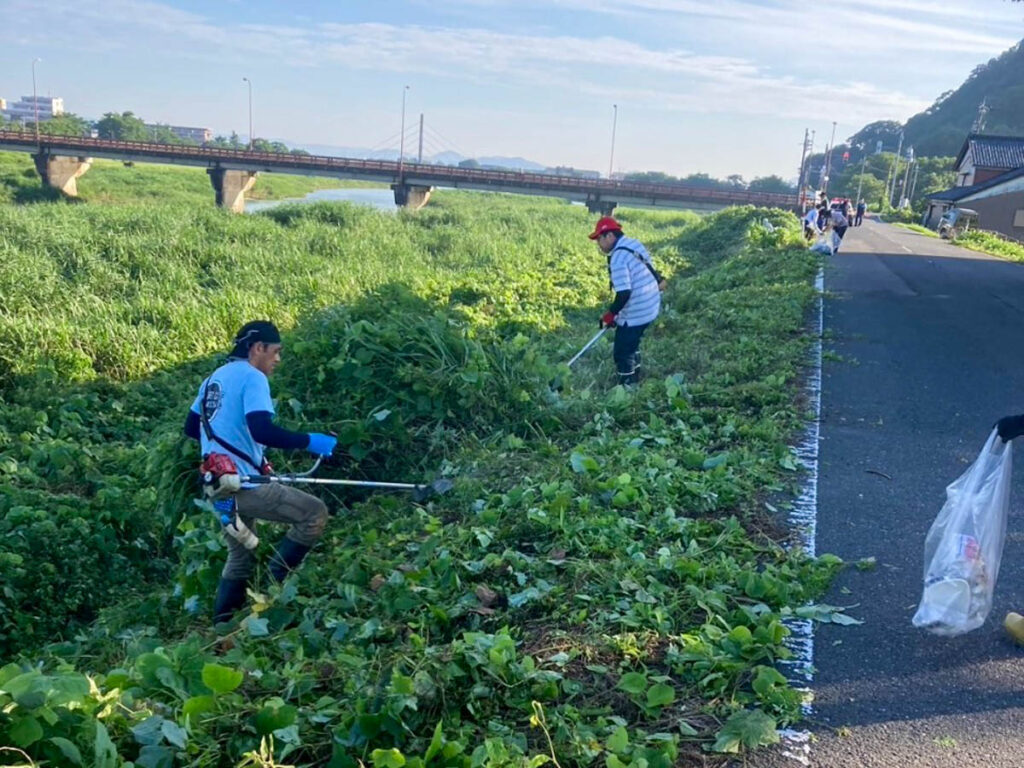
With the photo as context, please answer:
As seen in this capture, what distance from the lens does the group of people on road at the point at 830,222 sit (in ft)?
67.7

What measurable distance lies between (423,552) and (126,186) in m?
58.3

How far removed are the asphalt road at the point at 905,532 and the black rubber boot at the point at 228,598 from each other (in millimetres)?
3060

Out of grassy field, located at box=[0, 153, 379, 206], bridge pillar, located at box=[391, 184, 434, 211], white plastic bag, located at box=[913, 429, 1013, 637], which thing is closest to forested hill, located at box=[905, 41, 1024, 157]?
bridge pillar, located at box=[391, 184, 434, 211]

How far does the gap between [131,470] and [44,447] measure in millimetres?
997

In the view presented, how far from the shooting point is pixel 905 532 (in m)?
4.89

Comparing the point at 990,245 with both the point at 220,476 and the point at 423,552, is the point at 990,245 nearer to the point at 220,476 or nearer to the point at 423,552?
the point at 423,552

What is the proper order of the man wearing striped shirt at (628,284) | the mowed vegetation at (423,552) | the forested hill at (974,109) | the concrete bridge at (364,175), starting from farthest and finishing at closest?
the forested hill at (974,109) < the concrete bridge at (364,175) < the man wearing striped shirt at (628,284) < the mowed vegetation at (423,552)

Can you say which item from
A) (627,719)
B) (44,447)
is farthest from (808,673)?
(44,447)

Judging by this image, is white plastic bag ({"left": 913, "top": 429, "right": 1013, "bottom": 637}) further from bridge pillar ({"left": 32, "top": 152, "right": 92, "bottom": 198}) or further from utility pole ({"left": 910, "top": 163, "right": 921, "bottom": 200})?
utility pole ({"left": 910, "top": 163, "right": 921, "bottom": 200})

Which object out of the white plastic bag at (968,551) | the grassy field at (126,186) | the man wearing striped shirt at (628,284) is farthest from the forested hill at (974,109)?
the white plastic bag at (968,551)

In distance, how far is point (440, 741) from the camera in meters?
2.80

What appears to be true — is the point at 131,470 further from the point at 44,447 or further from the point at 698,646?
the point at 698,646

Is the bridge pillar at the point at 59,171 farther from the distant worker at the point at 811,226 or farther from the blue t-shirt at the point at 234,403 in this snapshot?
the blue t-shirt at the point at 234,403

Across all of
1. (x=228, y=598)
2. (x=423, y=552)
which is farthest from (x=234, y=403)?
(x=423, y=552)
